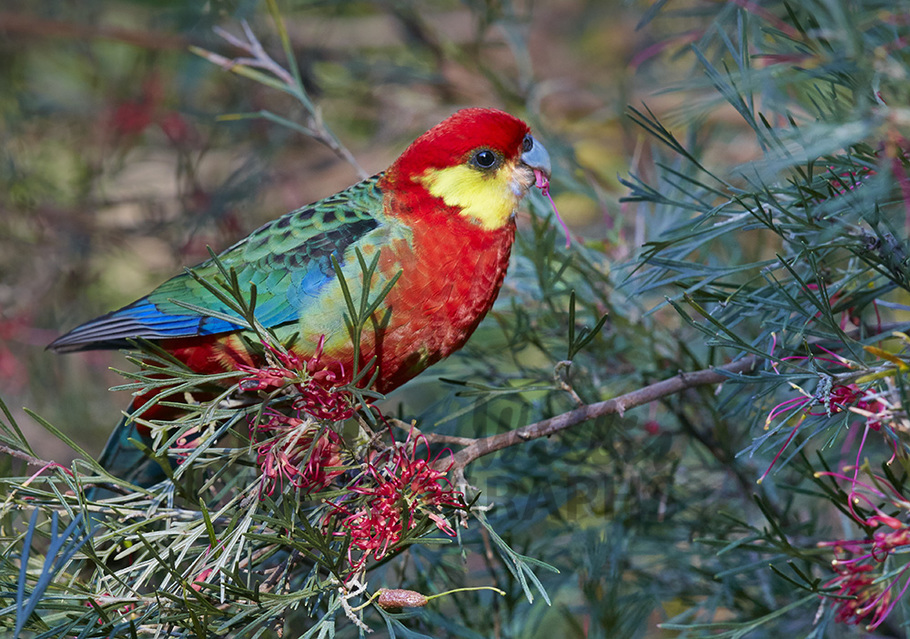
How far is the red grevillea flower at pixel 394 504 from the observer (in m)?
1.26

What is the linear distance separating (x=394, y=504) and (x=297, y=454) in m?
0.24

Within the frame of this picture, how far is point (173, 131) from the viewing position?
3598 millimetres

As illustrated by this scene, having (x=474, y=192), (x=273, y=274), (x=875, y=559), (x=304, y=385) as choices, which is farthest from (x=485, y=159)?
(x=875, y=559)

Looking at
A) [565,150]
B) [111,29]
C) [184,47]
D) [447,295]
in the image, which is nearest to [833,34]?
[447,295]

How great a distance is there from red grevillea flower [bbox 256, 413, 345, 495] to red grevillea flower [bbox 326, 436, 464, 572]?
7 cm

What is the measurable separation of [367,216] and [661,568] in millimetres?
1159

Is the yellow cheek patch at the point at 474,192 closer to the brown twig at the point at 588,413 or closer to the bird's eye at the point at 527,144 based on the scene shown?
the bird's eye at the point at 527,144

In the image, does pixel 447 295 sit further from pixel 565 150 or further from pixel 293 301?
pixel 565 150

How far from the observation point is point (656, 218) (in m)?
2.28

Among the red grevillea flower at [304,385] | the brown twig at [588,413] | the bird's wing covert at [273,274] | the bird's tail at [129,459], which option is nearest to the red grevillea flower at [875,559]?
the brown twig at [588,413]

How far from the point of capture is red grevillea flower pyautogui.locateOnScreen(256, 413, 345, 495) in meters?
1.29

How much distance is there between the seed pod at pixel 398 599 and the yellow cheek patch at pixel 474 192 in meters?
0.96

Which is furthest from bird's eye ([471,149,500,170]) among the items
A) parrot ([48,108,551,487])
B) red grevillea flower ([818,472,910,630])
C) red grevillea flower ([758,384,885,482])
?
red grevillea flower ([818,472,910,630])

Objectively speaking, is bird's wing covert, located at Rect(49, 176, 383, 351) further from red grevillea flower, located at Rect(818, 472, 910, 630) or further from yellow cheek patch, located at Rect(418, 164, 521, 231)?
red grevillea flower, located at Rect(818, 472, 910, 630)
